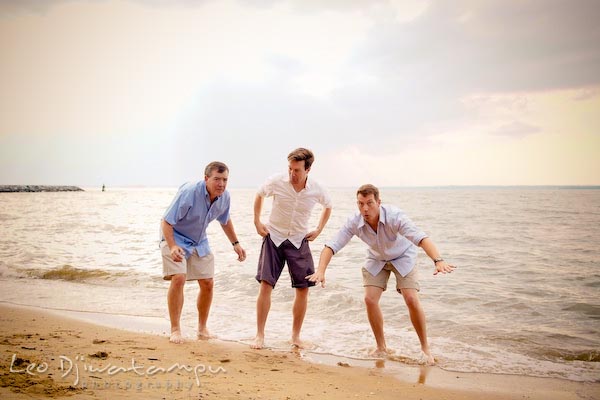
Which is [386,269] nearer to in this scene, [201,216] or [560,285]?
[201,216]

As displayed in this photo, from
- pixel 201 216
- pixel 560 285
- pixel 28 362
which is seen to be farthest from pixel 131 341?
pixel 560 285

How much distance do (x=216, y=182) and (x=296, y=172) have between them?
0.94 metres

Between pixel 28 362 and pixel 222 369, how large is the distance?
1.62 metres

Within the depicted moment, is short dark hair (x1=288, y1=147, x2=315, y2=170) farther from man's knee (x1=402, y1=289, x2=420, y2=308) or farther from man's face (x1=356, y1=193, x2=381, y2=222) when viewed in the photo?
man's knee (x1=402, y1=289, x2=420, y2=308)

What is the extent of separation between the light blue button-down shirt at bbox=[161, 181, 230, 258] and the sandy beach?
116cm

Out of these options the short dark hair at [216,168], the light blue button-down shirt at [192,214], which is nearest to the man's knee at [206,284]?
the light blue button-down shirt at [192,214]

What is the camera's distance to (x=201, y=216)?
5055 millimetres

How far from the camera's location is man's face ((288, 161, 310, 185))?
4887 millimetres

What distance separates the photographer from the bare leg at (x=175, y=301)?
194 inches

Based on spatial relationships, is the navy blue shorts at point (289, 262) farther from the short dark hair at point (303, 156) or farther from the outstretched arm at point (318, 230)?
the short dark hair at point (303, 156)

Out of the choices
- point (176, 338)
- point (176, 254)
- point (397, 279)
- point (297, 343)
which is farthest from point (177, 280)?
point (397, 279)

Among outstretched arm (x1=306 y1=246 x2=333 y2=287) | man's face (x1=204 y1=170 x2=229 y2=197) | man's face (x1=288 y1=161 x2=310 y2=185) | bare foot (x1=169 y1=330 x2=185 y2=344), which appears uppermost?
man's face (x1=288 y1=161 x2=310 y2=185)

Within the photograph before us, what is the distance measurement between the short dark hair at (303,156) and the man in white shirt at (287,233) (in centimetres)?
2

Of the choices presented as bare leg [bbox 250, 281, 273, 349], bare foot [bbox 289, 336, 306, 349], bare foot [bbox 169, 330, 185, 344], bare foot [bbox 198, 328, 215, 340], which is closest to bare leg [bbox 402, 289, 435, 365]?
bare foot [bbox 289, 336, 306, 349]
